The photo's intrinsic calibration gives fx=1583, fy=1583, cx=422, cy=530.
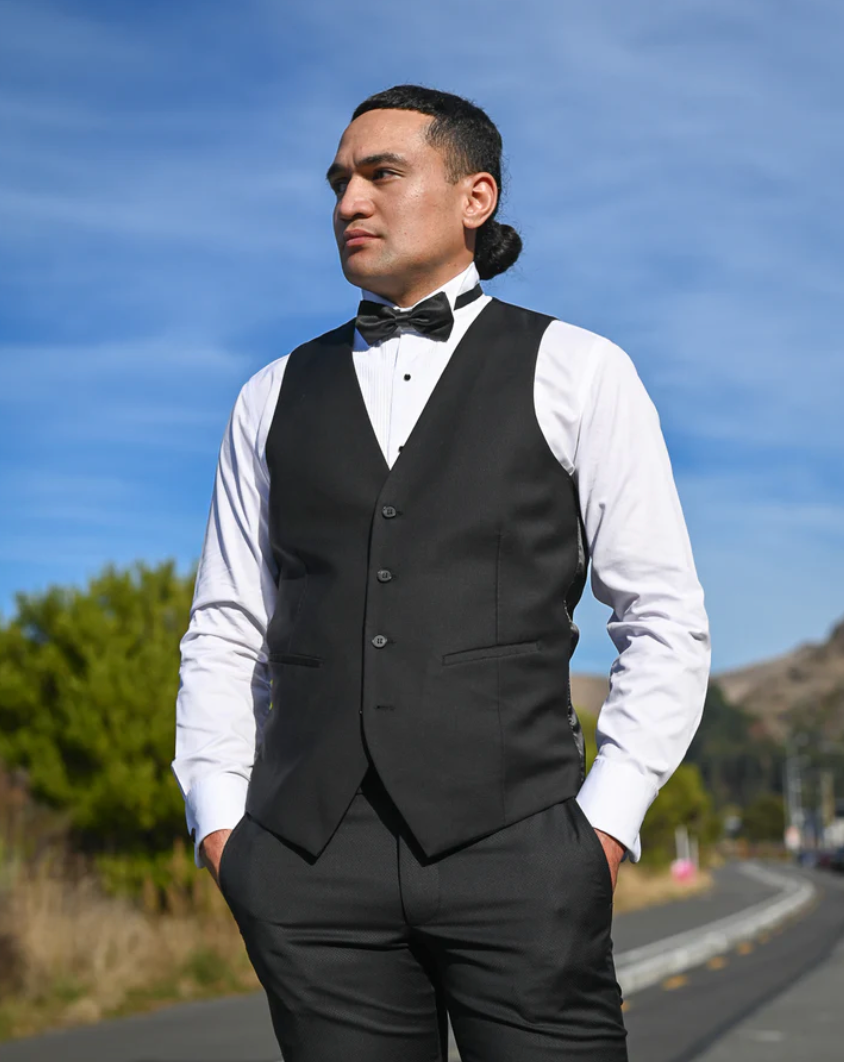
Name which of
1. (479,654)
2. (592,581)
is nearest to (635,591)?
(592,581)

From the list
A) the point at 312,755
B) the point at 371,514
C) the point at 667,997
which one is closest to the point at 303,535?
the point at 371,514

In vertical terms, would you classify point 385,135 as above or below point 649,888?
above

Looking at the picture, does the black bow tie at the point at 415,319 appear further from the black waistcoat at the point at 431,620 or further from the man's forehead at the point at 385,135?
the man's forehead at the point at 385,135

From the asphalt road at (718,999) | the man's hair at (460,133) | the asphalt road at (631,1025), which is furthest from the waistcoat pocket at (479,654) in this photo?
the asphalt road at (718,999)

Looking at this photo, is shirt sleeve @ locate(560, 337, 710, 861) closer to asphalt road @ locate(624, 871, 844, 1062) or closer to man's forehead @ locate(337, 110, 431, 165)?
man's forehead @ locate(337, 110, 431, 165)

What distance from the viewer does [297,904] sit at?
2.42 metres

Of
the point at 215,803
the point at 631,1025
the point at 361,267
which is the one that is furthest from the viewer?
the point at 631,1025

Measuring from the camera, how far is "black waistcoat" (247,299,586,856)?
244cm

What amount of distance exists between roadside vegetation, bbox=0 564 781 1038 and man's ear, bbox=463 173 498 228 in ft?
31.6

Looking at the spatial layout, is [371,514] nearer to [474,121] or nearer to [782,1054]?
[474,121]

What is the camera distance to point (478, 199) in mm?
2914

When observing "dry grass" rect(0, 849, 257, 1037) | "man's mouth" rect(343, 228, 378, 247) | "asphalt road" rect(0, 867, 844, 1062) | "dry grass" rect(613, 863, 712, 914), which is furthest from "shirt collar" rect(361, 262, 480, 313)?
"dry grass" rect(613, 863, 712, 914)

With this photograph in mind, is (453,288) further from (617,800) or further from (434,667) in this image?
(617,800)

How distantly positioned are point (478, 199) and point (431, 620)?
2.84 ft
